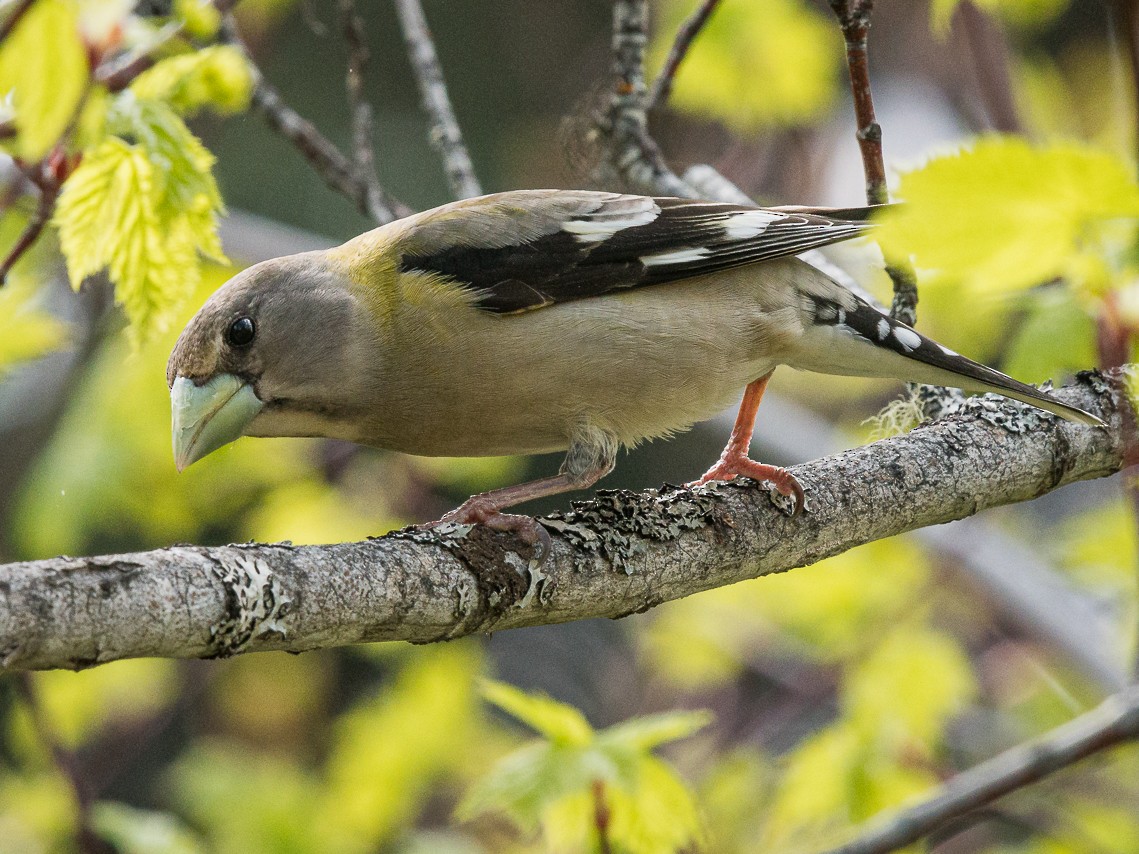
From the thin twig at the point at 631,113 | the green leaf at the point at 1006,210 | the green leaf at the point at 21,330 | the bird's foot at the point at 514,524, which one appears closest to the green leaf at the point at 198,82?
the bird's foot at the point at 514,524

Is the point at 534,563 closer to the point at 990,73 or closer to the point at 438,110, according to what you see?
the point at 438,110

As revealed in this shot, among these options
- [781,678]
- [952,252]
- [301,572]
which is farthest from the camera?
[781,678]

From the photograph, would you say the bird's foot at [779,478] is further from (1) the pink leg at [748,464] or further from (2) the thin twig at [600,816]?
(2) the thin twig at [600,816]

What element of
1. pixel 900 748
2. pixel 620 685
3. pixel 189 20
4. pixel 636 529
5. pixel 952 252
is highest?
pixel 189 20

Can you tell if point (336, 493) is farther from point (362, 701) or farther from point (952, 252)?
point (952, 252)

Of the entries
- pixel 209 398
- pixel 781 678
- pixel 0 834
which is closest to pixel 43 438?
pixel 0 834

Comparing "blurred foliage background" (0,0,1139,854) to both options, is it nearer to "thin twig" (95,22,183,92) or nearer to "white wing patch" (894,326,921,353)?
"thin twig" (95,22,183,92)

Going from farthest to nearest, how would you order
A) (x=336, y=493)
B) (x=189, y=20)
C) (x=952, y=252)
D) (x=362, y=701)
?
(x=362, y=701)
(x=336, y=493)
(x=189, y=20)
(x=952, y=252)

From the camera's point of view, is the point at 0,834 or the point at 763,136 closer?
the point at 0,834

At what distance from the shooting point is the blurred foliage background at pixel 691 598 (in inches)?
122

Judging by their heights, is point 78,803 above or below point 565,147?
below

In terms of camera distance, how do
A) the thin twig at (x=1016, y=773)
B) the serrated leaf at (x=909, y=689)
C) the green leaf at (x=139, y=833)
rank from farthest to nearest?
1. the serrated leaf at (x=909, y=689)
2. the green leaf at (x=139, y=833)
3. the thin twig at (x=1016, y=773)

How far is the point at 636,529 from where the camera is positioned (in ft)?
10.5

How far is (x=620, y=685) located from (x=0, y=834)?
14.9 ft
